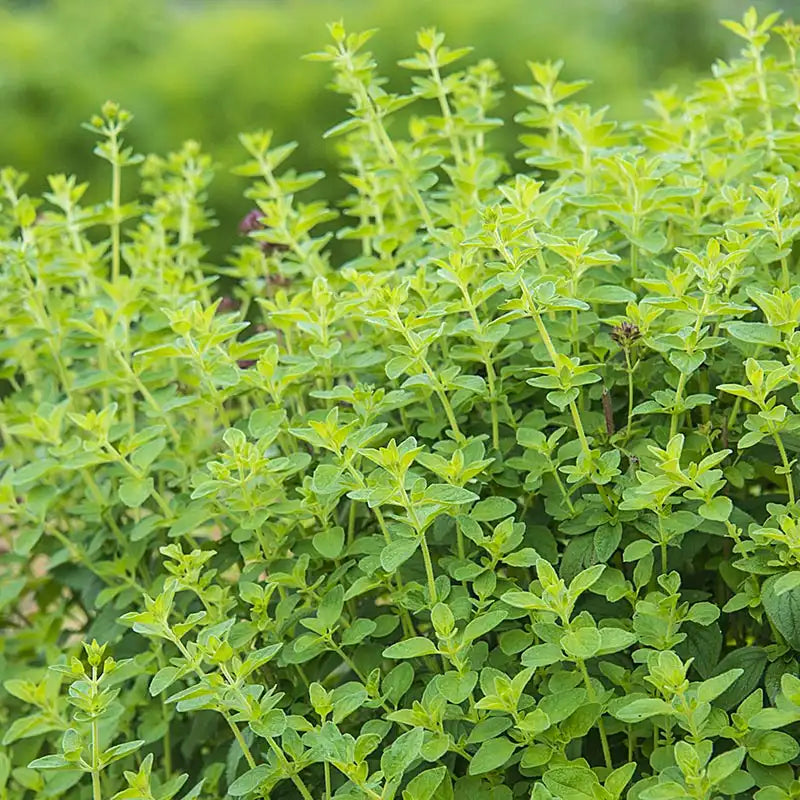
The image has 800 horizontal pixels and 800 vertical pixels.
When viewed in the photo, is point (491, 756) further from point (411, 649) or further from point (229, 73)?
point (229, 73)

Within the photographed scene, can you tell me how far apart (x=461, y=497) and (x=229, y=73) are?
17.4 ft

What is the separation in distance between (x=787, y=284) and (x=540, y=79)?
0.54 m

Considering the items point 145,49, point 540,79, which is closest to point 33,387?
point 540,79

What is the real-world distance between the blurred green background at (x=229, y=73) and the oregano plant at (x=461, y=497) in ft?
13.2

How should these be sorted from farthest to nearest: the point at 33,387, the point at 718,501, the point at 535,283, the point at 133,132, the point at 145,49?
the point at 145,49 < the point at 133,132 < the point at 33,387 < the point at 535,283 < the point at 718,501

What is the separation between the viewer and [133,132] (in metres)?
5.57

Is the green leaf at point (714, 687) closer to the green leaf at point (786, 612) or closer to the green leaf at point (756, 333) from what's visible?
the green leaf at point (786, 612)

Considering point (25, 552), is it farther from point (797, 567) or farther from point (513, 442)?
point (797, 567)

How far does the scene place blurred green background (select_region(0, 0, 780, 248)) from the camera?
5.49 metres

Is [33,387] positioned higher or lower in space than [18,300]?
lower

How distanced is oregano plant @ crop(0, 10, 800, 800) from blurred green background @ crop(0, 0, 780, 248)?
4036 millimetres

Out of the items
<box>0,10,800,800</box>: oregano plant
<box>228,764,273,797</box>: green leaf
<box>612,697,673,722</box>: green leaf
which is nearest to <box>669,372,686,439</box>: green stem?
<box>0,10,800,800</box>: oregano plant

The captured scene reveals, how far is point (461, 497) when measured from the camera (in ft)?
2.94

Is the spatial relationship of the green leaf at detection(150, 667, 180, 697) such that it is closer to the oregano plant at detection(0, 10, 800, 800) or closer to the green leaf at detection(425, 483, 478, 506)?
the oregano plant at detection(0, 10, 800, 800)
